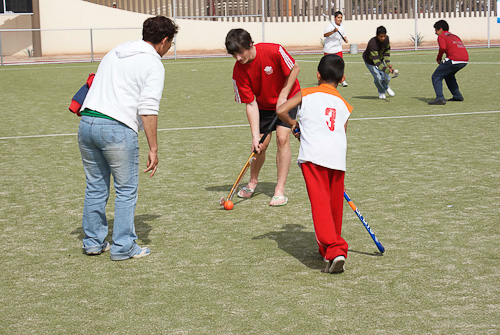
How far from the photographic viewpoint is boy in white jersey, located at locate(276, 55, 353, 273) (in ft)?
16.7

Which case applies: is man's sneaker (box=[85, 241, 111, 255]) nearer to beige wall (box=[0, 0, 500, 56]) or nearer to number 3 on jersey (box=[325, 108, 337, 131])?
number 3 on jersey (box=[325, 108, 337, 131])

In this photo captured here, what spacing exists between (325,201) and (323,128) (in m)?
0.51

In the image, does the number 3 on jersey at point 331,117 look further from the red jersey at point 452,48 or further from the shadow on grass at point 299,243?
the red jersey at point 452,48

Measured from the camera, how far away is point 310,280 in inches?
200

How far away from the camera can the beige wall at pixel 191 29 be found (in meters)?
35.3

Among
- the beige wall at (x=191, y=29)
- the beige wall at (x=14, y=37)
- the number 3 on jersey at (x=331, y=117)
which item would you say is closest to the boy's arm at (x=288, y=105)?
the number 3 on jersey at (x=331, y=117)

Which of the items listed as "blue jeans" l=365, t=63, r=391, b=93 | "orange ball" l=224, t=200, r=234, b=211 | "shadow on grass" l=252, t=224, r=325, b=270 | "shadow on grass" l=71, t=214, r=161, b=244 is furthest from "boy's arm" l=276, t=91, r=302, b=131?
"blue jeans" l=365, t=63, r=391, b=93

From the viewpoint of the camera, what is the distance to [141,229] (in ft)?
Result: 21.4

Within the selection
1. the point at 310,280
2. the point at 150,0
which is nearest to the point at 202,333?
the point at 310,280

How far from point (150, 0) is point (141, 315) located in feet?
115

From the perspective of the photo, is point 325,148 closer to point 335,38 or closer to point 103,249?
point 103,249

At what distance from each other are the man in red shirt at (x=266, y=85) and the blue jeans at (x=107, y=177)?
1.78 meters

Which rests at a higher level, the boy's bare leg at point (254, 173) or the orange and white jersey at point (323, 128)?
the orange and white jersey at point (323, 128)

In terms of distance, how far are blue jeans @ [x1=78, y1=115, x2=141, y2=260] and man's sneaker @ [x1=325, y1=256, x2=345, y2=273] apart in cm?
151
